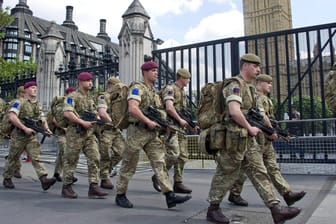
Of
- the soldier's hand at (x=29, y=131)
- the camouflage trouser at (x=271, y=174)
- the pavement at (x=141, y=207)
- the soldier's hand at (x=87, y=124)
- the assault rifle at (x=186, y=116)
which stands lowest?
the pavement at (x=141, y=207)

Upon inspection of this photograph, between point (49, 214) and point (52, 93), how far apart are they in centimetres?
985

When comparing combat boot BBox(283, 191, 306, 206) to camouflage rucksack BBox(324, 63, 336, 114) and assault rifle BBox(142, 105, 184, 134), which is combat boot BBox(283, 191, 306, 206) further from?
camouflage rucksack BBox(324, 63, 336, 114)

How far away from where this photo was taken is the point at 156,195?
505 centimetres

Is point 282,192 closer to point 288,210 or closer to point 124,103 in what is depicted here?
point 288,210

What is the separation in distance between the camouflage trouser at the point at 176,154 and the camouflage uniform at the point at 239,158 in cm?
162

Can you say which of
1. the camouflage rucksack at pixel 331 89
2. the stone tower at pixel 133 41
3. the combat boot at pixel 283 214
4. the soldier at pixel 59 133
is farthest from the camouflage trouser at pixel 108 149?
the stone tower at pixel 133 41

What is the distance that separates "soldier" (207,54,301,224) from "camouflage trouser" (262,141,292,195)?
73cm

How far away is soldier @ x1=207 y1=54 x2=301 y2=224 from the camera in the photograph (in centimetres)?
323

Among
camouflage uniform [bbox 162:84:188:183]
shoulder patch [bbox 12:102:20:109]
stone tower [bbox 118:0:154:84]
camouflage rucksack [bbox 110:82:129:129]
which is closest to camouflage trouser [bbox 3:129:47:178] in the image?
shoulder patch [bbox 12:102:20:109]

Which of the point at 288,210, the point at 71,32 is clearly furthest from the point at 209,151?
the point at 71,32

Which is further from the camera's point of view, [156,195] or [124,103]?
[156,195]

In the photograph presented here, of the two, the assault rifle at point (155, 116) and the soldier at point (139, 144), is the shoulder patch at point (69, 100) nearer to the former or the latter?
the soldier at point (139, 144)

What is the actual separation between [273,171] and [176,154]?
155cm

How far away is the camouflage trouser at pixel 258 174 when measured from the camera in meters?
3.30
